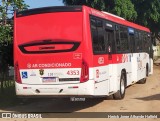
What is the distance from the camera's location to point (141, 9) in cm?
3469

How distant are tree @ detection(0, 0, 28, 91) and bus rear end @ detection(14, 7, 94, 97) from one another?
12.0 feet

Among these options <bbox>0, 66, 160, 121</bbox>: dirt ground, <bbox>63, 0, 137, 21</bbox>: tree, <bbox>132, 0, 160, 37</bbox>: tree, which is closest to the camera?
<bbox>0, 66, 160, 121</bbox>: dirt ground

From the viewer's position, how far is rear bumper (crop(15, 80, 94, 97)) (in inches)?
415

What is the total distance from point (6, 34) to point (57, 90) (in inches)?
199

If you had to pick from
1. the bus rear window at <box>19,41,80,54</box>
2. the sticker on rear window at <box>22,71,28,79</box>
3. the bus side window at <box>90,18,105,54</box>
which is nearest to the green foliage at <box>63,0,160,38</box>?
the bus side window at <box>90,18,105,54</box>

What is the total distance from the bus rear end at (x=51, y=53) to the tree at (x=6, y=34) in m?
3.65

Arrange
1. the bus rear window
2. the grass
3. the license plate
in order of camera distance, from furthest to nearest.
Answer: the grass < the license plate < the bus rear window

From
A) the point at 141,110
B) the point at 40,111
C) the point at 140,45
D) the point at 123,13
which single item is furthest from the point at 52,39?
the point at 123,13

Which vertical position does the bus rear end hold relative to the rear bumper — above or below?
above

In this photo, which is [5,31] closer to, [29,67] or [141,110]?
[29,67]

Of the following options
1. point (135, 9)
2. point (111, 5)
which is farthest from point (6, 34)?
point (135, 9)

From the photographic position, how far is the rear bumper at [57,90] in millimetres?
10539

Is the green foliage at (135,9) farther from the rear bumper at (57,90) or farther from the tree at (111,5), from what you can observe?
the rear bumper at (57,90)

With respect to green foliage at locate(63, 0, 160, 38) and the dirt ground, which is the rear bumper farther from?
green foliage at locate(63, 0, 160, 38)
